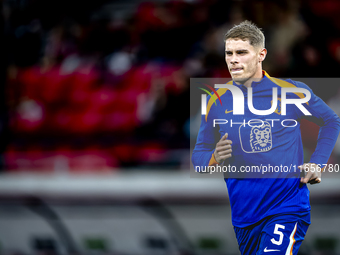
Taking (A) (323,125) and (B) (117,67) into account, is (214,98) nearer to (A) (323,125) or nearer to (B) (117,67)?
(A) (323,125)

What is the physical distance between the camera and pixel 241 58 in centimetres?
72

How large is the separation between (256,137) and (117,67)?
4.07 meters

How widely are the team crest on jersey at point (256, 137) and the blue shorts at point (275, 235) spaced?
0.41 ft

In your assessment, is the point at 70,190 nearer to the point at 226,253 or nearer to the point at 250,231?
the point at 226,253

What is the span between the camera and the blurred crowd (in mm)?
3236

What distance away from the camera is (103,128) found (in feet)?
13.3

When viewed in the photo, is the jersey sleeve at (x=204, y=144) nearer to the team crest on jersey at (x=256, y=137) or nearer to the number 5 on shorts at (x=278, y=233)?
the team crest on jersey at (x=256, y=137)

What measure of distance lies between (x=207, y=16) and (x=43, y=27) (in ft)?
6.47

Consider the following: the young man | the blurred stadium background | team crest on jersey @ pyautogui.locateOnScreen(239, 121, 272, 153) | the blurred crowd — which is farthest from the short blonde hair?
the blurred stadium background

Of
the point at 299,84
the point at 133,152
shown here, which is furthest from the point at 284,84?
the point at 133,152

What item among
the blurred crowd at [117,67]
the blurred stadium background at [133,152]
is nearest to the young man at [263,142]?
the blurred crowd at [117,67]

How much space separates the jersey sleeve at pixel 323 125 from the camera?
28.5 inches

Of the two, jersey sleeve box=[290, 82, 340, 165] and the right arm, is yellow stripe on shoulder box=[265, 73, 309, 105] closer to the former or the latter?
jersey sleeve box=[290, 82, 340, 165]

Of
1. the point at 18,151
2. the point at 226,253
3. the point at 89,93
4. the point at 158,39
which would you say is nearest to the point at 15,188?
the point at 18,151
